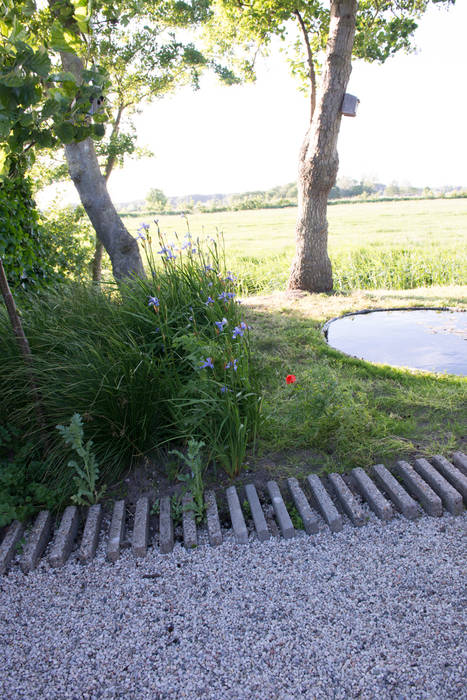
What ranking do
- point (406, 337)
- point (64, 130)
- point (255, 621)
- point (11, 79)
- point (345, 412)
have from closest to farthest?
1. point (11, 79)
2. point (255, 621)
3. point (64, 130)
4. point (345, 412)
5. point (406, 337)

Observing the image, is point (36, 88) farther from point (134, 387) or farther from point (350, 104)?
point (350, 104)

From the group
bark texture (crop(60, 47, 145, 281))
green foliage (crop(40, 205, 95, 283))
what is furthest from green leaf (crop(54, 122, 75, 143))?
green foliage (crop(40, 205, 95, 283))

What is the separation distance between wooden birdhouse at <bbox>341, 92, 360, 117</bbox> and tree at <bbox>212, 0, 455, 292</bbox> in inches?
3.7

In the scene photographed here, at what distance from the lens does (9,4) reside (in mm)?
1791

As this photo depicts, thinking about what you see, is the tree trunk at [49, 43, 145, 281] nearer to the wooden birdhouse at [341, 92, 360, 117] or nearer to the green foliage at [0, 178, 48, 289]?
the green foliage at [0, 178, 48, 289]

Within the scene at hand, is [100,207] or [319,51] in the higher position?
[319,51]

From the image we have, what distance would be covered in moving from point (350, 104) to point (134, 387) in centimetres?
539

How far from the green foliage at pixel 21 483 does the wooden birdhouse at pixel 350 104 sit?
588 cm

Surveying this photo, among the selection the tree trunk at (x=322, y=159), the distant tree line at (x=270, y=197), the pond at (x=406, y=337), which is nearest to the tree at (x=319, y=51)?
the tree trunk at (x=322, y=159)

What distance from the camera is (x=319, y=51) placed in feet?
25.6

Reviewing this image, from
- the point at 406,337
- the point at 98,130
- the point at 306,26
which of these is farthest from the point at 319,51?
the point at 98,130

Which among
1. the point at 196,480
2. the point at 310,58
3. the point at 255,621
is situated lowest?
the point at 255,621

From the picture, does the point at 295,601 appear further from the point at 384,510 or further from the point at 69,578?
the point at 69,578

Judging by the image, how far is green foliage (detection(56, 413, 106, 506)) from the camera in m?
2.35
